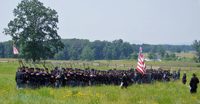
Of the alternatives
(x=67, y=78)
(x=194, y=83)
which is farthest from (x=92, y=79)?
(x=194, y=83)

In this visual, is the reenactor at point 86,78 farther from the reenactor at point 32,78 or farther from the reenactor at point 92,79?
the reenactor at point 32,78

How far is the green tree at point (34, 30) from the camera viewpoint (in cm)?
4022

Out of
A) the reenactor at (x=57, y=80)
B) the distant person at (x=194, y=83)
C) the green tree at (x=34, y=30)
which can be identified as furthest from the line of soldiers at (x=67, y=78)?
the green tree at (x=34, y=30)

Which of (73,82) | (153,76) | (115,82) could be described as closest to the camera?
(73,82)

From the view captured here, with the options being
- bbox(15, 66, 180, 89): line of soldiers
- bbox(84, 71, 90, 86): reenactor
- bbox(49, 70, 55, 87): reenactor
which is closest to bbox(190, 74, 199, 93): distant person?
bbox(15, 66, 180, 89): line of soldiers

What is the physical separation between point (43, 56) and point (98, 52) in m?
92.0

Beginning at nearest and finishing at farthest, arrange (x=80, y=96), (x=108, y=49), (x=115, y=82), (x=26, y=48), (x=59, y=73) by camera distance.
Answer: (x=80, y=96)
(x=59, y=73)
(x=115, y=82)
(x=26, y=48)
(x=108, y=49)

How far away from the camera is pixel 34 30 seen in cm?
4075

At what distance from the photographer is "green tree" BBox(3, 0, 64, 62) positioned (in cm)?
4022

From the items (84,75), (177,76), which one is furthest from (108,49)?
(84,75)

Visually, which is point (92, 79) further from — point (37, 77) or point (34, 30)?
point (34, 30)

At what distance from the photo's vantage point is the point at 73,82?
1641cm

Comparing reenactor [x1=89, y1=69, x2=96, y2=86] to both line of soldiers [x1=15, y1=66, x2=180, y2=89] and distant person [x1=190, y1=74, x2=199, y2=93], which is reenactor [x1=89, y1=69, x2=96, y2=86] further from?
distant person [x1=190, y1=74, x2=199, y2=93]

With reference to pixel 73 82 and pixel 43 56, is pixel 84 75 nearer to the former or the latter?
pixel 73 82
